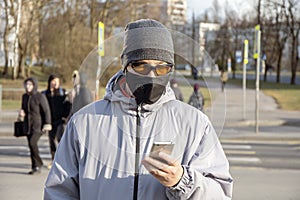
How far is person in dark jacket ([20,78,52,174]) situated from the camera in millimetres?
10430

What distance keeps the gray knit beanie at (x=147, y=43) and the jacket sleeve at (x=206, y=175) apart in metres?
0.36

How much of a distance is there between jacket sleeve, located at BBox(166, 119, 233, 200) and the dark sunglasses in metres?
0.31

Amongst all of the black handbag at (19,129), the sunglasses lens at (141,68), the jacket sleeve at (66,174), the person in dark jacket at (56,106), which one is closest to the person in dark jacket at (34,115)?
the black handbag at (19,129)

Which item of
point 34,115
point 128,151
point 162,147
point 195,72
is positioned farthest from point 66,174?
point 34,115

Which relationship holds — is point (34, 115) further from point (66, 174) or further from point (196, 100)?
point (66, 174)

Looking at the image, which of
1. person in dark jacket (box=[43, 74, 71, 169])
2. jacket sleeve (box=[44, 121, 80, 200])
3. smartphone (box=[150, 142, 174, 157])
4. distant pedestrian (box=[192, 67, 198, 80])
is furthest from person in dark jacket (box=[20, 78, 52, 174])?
smartphone (box=[150, 142, 174, 157])

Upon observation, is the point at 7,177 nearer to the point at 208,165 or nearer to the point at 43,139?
the point at 43,139

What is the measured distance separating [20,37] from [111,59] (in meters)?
39.1

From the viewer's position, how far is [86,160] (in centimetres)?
246

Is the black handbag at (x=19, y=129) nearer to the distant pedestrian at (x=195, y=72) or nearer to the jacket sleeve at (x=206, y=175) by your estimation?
the distant pedestrian at (x=195, y=72)

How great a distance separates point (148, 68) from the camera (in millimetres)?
2381

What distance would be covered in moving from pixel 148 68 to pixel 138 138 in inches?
10.9

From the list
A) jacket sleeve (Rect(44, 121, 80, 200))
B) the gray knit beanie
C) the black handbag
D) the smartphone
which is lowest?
the black handbag

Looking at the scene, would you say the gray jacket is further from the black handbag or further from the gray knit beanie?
the black handbag
